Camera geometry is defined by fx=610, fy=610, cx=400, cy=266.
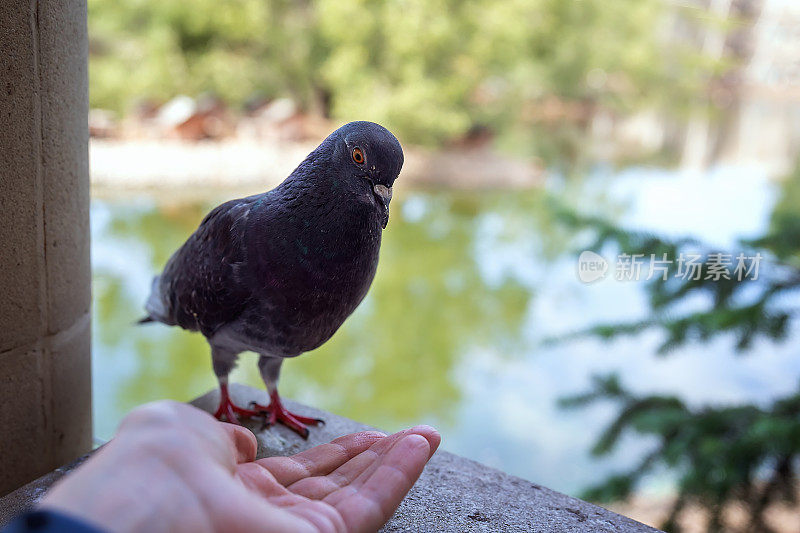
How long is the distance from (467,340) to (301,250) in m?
7.31

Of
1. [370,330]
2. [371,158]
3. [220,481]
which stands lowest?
[370,330]

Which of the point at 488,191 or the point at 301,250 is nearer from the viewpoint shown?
the point at 301,250

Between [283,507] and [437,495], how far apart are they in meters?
0.58

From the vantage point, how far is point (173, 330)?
8078 mm

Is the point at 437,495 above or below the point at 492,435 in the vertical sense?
above

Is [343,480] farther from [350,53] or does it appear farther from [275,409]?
[350,53]

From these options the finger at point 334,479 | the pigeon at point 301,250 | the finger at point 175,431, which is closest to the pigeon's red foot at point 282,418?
the pigeon at point 301,250

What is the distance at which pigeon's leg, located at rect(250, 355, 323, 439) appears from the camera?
1.79 meters

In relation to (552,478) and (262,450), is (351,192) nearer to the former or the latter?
(262,450)

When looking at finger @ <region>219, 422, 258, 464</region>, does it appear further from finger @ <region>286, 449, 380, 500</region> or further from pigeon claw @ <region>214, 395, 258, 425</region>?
pigeon claw @ <region>214, 395, 258, 425</region>

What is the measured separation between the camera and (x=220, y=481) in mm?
974

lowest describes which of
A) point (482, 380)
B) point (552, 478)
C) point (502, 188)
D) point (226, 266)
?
point (552, 478)

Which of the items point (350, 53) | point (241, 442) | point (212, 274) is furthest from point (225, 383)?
point (350, 53)

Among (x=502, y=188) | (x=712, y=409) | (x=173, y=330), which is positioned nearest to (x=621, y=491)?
(x=712, y=409)
